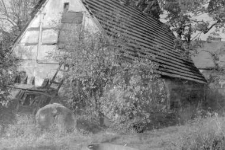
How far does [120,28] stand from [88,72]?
4.33 metres

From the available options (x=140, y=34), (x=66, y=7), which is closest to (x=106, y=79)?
(x=66, y=7)

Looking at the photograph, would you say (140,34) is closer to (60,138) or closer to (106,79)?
(106,79)

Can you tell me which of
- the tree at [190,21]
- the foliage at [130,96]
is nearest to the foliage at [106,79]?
the foliage at [130,96]

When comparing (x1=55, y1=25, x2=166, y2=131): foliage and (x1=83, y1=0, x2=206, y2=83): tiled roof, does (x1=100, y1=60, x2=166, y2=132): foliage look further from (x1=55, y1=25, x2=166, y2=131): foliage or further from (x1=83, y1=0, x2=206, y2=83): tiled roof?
(x1=83, y1=0, x2=206, y2=83): tiled roof

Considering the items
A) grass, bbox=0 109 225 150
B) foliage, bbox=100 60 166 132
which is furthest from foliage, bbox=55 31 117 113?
grass, bbox=0 109 225 150

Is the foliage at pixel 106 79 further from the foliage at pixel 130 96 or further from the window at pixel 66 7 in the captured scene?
the window at pixel 66 7

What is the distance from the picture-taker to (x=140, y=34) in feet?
46.1

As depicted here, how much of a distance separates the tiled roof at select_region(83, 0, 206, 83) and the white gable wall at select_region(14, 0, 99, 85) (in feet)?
3.42

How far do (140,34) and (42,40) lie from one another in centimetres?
494

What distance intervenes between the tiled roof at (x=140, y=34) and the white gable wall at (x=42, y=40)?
104 cm

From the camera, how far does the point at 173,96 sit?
571 inches

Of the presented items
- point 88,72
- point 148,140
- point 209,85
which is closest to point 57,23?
point 88,72

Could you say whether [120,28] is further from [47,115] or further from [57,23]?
[47,115]

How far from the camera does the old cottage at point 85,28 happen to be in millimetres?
11898
